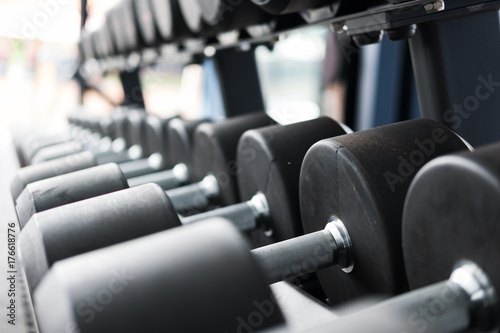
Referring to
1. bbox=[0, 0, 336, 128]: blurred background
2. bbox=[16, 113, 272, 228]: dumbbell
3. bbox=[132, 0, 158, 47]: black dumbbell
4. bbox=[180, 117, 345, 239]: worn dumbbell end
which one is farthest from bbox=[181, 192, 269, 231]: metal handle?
bbox=[0, 0, 336, 128]: blurred background

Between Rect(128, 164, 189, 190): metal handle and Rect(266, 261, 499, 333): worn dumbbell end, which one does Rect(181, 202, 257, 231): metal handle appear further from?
Rect(128, 164, 189, 190): metal handle

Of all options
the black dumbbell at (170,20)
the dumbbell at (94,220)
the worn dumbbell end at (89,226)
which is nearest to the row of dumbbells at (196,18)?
the black dumbbell at (170,20)

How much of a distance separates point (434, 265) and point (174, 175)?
107 cm

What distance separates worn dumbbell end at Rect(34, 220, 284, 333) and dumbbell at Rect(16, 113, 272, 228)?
11.1 inches

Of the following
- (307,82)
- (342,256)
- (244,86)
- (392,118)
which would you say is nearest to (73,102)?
(307,82)

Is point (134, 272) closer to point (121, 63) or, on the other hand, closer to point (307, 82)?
point (121, 63)

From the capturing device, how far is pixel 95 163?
3.04 feet

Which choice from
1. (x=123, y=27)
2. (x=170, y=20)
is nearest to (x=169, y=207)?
(x=170, y=20)

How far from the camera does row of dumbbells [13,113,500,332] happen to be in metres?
0.38

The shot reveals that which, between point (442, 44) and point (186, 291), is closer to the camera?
point (186, 291)

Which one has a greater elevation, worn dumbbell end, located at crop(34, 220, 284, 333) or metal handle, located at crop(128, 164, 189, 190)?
worn dumbbell end, located at crop(34, 220, 284, 333)

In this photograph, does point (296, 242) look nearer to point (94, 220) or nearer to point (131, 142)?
point (94, 220)

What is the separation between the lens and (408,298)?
43cm

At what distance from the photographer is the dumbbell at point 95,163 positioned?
2.82ft
